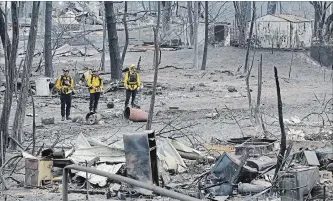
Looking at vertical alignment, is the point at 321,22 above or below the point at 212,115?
above

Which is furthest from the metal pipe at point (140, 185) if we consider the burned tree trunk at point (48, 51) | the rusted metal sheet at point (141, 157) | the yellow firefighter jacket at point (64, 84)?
the burned tree trunk at point (48, 51)

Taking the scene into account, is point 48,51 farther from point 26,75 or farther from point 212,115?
point 26,75

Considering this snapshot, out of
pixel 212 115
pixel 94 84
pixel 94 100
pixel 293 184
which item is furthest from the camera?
pixel 94 100

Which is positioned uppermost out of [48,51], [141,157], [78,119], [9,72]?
[9,72]

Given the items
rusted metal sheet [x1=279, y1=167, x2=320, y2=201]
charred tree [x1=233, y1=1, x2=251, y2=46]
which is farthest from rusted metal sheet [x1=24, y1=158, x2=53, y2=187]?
charred tree [x1=233, y1=1, x2=251, y2=46]

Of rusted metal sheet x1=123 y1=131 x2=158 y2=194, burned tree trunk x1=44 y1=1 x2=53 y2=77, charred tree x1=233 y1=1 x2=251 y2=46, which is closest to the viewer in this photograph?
rusted metal sheet x1=123 y1=131 x2=158 y2=194

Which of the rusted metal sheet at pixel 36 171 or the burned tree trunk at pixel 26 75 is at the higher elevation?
the burned tree trunk at pixel 26 75

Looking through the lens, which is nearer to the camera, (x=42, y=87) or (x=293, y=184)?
(x=293, y=184)

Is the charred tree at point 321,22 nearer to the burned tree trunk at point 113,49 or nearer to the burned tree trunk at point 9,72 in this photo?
the burned tree trunk at point 113,49

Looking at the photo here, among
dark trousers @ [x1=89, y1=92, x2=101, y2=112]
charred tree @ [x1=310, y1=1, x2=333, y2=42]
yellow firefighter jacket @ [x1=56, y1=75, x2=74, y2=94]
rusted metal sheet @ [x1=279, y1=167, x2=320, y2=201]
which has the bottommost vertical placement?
dark trousers @ [x1=89, y1=92, x2=101, y2=112]

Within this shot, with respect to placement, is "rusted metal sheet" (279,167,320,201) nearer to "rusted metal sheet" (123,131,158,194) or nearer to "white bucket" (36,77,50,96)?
"rusted metal sheet" (123,131,158,194)

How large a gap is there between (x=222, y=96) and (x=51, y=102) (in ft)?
22.6

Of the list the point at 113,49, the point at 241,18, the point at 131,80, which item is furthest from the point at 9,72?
the point at 241,18

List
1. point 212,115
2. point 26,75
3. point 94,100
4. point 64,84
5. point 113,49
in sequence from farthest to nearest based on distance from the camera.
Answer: point 113,49
point 94,100
point 212,115
point 64,84
point 26,75
